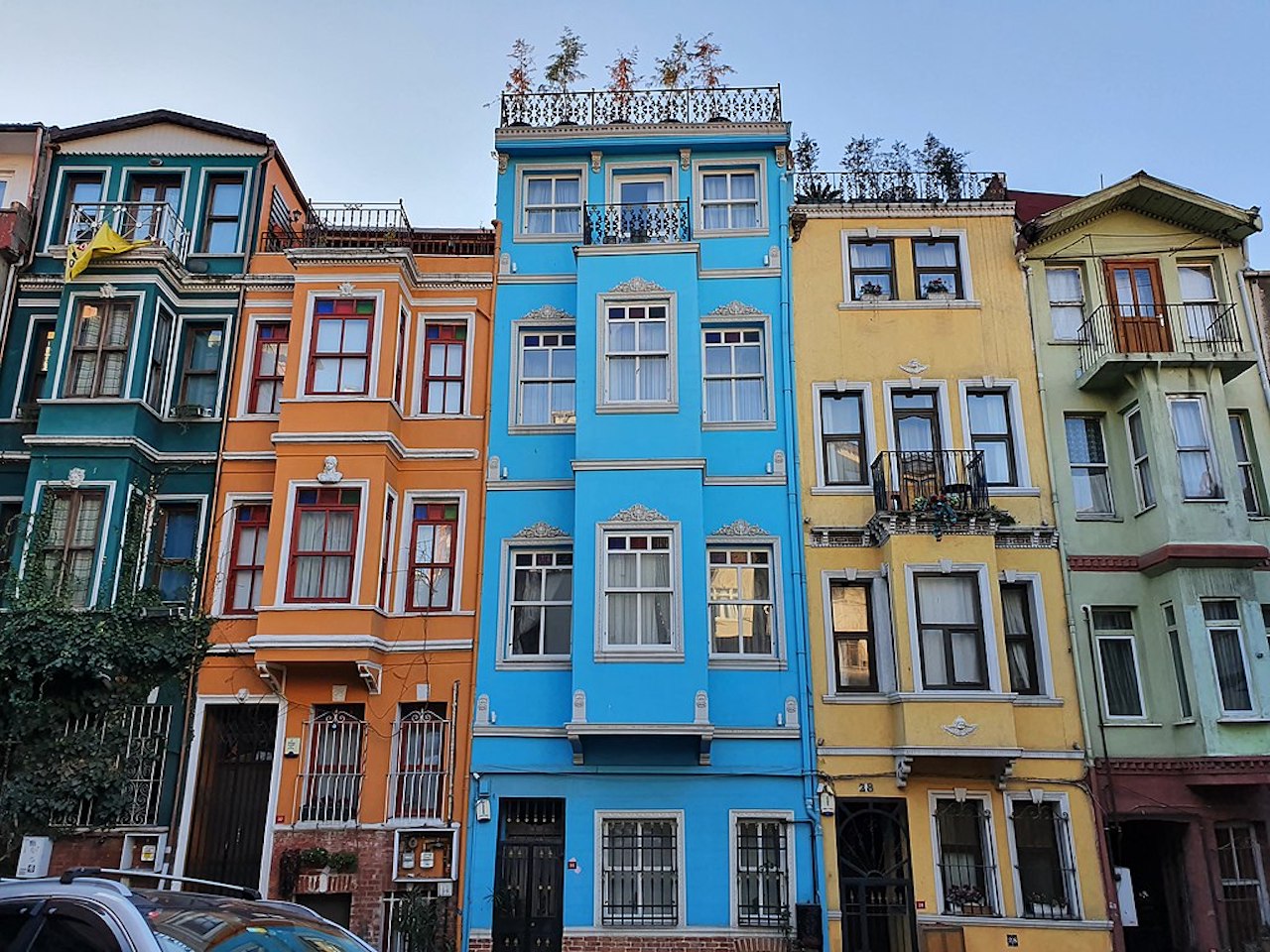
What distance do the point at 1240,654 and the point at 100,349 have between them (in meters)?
19.1

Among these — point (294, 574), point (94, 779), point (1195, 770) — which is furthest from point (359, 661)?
point (1195, 770)

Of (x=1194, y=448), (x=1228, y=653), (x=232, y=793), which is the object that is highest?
(x=1194, y=448)

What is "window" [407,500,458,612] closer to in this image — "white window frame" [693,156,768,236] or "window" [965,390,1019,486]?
"white window frame" [693,156,768,236]

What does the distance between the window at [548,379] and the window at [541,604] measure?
2.37m

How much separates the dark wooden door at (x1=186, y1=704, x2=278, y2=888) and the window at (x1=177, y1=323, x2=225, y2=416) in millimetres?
5344

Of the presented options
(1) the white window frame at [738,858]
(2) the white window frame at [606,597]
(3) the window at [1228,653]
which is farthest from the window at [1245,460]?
(2) the white window frame at [606,597]

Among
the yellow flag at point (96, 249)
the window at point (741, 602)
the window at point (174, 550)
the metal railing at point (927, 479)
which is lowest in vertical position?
the window at point (741, 602)

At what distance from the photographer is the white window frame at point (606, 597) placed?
50.9ft

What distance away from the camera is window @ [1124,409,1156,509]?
1647 cm

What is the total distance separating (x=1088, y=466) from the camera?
1702 centimetres

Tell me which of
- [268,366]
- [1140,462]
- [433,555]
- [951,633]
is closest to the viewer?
[951,633]

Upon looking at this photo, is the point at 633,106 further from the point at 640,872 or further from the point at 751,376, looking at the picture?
the point at 640,872

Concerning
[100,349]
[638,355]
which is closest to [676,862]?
[638,355]

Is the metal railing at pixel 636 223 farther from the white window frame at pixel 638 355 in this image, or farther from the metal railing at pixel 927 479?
the metal railing at pixel 927 479
